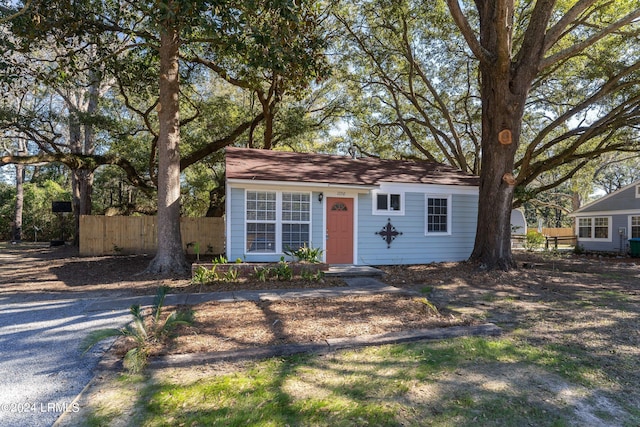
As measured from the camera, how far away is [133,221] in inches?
635

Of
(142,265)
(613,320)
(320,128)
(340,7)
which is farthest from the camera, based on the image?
(320,128)

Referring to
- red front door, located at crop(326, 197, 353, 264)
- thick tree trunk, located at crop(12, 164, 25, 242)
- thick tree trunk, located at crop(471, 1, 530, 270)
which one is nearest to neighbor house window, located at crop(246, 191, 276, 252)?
red front door, located at crop(326, 197, 353, 264)

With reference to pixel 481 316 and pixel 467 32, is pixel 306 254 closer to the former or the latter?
pixel 481 316

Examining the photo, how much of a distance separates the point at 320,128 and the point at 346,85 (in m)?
2.89

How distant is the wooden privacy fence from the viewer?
15.5 metres

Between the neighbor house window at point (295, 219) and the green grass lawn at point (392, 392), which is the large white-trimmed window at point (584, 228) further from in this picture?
the green grass lawn at point (392, 392)

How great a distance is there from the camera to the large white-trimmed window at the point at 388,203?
11320 millimetres

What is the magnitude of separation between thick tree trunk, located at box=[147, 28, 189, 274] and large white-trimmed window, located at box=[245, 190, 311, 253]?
2039 millimetres

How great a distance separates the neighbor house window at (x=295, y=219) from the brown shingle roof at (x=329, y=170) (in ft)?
2.20

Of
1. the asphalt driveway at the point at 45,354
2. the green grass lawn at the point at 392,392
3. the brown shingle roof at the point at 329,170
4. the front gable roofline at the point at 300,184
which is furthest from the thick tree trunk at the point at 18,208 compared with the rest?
the green grass lawn at the point at 392,392

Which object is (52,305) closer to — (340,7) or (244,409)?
(244,409)

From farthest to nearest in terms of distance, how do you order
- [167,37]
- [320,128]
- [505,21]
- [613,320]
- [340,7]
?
[320,128]
[340,7]
[167,37]
[505,21]
[613,320]

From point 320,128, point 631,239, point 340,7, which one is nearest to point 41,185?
point 320,128

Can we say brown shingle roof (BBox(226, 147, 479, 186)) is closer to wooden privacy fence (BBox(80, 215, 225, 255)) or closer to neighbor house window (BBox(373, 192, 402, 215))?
neighbor house window (BBox(373, 192, 402, 215))
